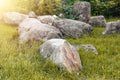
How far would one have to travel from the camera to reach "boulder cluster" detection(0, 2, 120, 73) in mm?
8672

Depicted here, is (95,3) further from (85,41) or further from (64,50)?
(64,50)

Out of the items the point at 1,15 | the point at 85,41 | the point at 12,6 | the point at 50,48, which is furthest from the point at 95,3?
the point at 50,48

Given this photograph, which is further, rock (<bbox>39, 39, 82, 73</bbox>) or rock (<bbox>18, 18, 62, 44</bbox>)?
rock (<bbox>18, 18, 62, 44</bbox>)

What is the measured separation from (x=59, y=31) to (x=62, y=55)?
16.1ft

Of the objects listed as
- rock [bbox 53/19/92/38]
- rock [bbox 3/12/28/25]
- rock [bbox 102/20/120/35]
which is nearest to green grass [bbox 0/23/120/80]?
rock [bbox 53/19/92/38]

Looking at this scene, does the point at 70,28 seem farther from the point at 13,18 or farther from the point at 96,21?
the point at 96,21

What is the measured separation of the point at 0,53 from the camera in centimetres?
909

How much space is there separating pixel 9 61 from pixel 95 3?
14507 mm

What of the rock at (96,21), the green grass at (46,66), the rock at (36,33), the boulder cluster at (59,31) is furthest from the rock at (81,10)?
the green grass at (46,66)

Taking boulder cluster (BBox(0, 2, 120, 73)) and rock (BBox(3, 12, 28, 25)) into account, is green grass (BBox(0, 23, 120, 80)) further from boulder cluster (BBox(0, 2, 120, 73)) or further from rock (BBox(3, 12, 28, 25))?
rock (BBox(3, 12, 28, 25))

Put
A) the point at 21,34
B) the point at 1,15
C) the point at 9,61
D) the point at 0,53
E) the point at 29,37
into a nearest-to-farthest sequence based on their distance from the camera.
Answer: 1. the point at 9,61
2. the point at 0,53
3. the point at 29,37
4. the point at 21,34
5. the point at 1,15

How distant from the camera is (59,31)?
43.6 ft

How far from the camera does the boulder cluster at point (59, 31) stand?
867cm

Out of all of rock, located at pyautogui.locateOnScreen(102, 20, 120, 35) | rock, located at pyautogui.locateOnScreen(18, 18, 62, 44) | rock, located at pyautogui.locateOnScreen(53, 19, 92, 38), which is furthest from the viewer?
rock, located at pyautogui.locateOnScreen(102, 20, 120, 35)
